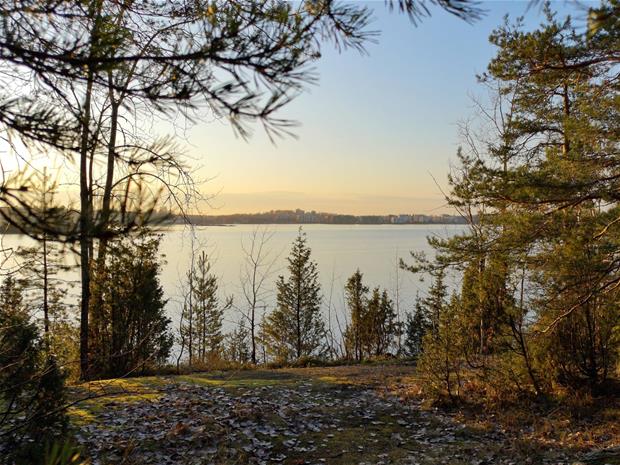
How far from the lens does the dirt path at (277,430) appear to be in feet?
15.0

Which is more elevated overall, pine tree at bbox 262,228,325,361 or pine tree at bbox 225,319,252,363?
pine tree at bbox 262,228,325,361

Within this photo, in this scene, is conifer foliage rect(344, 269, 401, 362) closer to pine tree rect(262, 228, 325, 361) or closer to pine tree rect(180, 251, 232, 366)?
pine tree rect(262, 228, 325, 361)

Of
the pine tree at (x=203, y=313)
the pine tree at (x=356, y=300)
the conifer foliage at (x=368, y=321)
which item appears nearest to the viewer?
the pine tree at (x=203, y=313)

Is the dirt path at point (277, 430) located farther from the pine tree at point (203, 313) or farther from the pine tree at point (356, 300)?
the pine tree at point (356, 300)

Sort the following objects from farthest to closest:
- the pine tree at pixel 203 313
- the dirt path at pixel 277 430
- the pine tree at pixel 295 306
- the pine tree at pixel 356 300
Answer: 1. the pine tree at pixel 295 306
2. the pine tree at pixel 356 300
3. the pine tree at pixel 203 313
4. the dirt path at pixel 277 430

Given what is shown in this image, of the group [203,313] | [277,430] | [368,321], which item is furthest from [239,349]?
[277,430]

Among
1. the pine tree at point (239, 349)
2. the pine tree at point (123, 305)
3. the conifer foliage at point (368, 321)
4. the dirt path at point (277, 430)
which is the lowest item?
the pine tree at point (239, 349)

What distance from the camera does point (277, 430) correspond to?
5.32 metres

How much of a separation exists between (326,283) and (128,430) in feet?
110

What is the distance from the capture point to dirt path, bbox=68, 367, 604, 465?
4.57 m

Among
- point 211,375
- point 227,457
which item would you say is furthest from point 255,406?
point 211,375

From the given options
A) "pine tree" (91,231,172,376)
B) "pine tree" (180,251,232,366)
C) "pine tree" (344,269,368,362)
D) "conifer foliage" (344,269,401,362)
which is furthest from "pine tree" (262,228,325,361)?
"pine tree" (91,231,172,376)

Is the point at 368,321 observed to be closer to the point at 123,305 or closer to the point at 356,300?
the point at 356,300

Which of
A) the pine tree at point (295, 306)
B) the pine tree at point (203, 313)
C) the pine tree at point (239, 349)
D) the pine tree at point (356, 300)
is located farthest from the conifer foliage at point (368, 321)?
the pine tree at point (203, 313)
